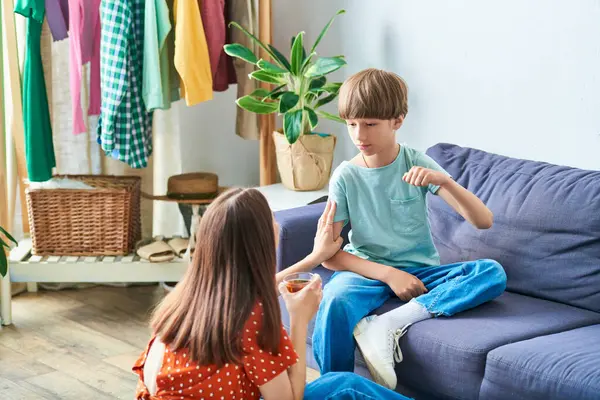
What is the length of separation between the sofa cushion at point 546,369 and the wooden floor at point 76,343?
0.93m

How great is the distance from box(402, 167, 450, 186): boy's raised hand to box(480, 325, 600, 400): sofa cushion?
0.48 m

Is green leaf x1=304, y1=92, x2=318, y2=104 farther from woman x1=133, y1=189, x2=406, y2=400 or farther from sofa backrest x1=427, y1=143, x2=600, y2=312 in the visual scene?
woman x1=133, y1=189, x2=406, y2=400

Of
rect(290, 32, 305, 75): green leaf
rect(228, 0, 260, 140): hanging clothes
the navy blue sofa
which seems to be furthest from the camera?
rect(228, 0, 260, 140): hanging clothes

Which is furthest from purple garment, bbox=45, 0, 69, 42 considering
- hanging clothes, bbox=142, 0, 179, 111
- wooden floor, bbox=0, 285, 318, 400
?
wooden floor, bbox=0, 285, 318, 400

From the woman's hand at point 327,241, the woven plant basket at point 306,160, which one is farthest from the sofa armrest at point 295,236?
the woven plant basket at point 306,160

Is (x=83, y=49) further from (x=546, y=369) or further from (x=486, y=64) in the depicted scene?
(x=546, y=369)

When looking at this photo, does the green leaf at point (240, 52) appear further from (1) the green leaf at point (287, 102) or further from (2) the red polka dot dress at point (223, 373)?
(2) the red polka dot dress at point (223, 373)

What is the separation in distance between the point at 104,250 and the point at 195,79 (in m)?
0.76

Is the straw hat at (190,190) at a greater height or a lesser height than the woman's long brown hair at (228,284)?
lesser

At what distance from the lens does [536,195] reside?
8.19 feet

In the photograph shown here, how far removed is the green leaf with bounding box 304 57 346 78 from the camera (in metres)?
3.10

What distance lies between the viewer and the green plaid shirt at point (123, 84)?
10.4 feet

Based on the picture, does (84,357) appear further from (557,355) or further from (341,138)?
(557,355)

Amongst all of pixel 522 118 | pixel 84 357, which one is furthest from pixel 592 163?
pixel 84 357
